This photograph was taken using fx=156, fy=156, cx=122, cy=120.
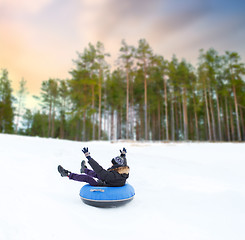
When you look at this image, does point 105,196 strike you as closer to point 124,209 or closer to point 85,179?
point 124,209

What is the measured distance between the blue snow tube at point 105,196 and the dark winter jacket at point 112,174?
154 millimetres

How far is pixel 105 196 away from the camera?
3443 millimetres

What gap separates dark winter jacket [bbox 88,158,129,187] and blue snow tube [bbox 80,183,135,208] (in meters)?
0.15

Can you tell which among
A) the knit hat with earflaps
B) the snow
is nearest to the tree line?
the snow

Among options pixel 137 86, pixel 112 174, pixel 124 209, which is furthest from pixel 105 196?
pixel 137 86

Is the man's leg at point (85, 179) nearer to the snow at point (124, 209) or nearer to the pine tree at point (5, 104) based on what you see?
the snow at point (124, 209)

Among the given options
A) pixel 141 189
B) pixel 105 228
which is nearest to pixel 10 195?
pixel 105 228

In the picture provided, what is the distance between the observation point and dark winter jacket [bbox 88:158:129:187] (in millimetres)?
3576

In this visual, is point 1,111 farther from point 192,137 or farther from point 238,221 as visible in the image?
point 192,137

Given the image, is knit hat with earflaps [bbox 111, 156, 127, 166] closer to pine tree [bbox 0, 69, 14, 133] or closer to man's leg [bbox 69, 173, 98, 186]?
man's leg [bbox 69, 173, 98, 186]

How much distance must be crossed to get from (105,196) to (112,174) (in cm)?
48

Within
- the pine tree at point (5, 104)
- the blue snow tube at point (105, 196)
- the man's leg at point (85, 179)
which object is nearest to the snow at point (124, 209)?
the blue snow tube at point (105, 196)

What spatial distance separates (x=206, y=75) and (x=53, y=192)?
28.2 meters

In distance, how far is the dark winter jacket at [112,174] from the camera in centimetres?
358
